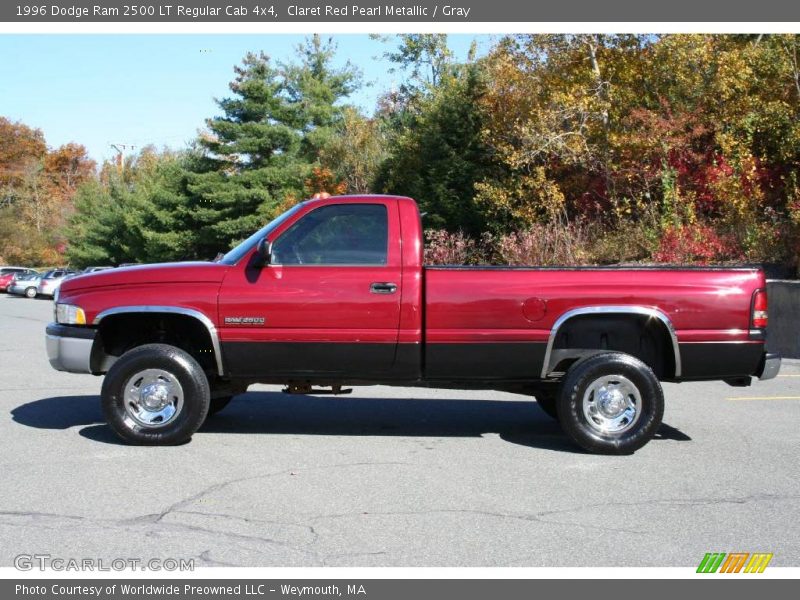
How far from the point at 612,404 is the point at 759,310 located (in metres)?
1.43

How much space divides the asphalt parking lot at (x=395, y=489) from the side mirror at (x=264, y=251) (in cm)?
157

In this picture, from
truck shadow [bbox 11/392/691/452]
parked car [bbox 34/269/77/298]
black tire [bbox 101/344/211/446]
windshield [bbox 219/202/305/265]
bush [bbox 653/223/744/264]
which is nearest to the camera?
black tire [bbox 101/344/211/446]

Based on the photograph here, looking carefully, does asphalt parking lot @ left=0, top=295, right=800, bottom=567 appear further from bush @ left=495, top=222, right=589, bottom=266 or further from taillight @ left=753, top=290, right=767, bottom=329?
bush @ left=495, top=222, right=589, bottom=266

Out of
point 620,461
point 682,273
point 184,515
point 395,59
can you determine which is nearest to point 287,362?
point 184,515

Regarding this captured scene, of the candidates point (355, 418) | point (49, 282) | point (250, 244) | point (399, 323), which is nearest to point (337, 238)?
point (250, 244)

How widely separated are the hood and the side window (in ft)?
1.75

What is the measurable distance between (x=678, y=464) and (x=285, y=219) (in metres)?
3.79

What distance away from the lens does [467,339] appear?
739 cm

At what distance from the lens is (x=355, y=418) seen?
905 centimetres

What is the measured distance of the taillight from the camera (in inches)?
292

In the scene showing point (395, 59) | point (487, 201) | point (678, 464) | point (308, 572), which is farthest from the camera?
point (395, 59)

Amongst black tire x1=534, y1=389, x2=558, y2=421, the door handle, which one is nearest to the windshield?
the door handle

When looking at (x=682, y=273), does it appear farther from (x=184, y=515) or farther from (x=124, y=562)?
(x=124, y=562)

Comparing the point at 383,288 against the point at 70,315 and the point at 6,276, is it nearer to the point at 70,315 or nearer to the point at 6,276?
the point at 70,315
